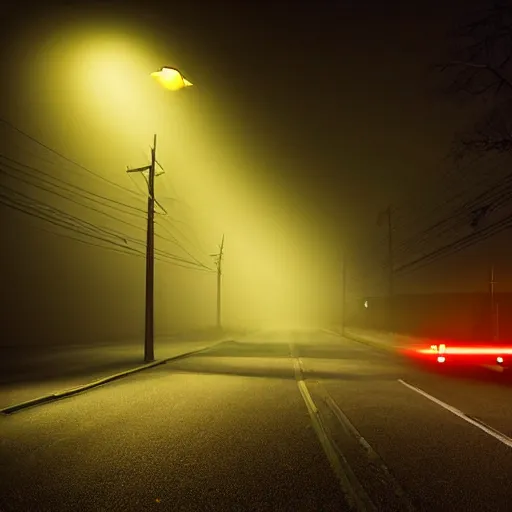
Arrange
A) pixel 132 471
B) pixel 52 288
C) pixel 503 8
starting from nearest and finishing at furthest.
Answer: pixel 132 471, pixel 503 8, pixel 52 288

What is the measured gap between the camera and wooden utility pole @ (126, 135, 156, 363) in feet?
62.8

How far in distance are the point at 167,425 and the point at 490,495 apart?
4.86 m

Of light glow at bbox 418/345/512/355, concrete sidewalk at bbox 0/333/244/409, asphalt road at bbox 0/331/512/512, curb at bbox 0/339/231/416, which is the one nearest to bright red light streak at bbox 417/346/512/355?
light glow at bbox 418/345/512/355

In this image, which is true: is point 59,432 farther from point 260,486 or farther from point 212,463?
point 260,486

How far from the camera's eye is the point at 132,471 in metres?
5.59

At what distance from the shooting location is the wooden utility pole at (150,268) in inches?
754

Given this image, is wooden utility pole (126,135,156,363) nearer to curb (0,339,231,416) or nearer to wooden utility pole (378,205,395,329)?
curb (0,339,231,416)

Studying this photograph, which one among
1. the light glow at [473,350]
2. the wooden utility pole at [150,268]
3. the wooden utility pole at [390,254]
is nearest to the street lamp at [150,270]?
the wooden utility pole at [150,268]

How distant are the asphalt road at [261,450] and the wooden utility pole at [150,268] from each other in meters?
6.52

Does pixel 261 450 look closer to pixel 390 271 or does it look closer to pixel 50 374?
pixel 50 374

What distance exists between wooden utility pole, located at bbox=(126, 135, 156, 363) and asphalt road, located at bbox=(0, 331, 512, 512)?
21.4 ft

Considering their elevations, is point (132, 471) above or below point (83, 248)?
below

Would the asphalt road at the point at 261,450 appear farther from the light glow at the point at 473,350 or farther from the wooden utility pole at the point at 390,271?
the wooden utility pole at the point at 390,271

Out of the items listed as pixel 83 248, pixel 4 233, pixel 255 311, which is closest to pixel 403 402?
pixel 4 233
